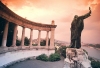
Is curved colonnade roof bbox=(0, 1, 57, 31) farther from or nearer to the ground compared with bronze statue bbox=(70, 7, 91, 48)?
farther from the ground

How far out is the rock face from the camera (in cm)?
693

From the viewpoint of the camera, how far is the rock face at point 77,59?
6930 mm

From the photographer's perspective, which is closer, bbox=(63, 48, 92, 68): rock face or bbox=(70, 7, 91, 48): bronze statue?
bbox=(63, 48, 92, 68): rock face

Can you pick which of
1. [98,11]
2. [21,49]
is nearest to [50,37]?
[21,49]

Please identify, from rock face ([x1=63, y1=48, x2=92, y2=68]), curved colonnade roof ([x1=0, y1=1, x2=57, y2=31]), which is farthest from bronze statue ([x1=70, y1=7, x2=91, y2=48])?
curved colonnade roof ([x1=0, y1=1, x2=57, y2=31])

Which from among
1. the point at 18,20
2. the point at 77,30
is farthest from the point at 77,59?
the point at 18,20

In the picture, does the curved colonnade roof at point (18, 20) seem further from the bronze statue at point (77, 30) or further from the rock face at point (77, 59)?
the rock face at point (77, 59)

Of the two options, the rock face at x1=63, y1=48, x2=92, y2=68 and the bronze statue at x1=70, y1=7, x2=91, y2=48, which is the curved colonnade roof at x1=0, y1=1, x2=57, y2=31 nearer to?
the bronze statue at x1=70, y1=7, x2=91, y2=48

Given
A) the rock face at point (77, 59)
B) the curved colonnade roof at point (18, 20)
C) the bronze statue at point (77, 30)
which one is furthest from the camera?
the curved colonnade roof at point (18, 20)

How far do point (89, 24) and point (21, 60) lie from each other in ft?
33.4

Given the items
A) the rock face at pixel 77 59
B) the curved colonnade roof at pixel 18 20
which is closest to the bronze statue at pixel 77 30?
the rock face at pixel 77 59

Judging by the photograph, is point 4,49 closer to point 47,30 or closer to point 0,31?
point 0,31

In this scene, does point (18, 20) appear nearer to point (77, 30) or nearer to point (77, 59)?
point (77, 30)

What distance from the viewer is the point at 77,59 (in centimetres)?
709
